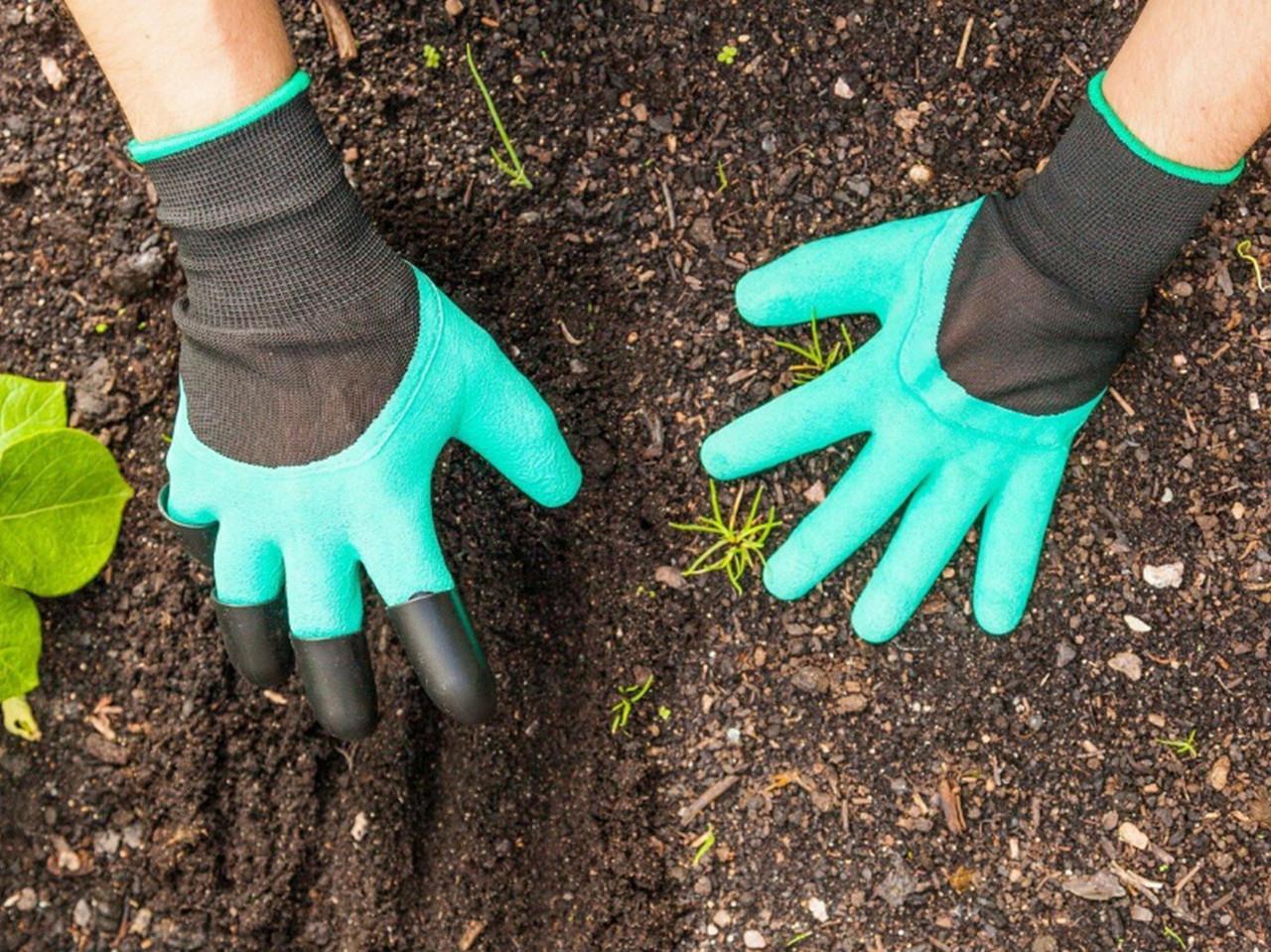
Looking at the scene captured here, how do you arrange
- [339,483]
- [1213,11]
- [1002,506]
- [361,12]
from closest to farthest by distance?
[1213,11] → [339,483] → [1002,506] → [361,12]

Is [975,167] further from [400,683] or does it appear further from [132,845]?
[132,845]

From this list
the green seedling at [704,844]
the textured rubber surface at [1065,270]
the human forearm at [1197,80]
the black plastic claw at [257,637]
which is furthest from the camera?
the green seedling at [704,844]

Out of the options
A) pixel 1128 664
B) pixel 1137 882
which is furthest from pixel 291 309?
pixel 1137 882

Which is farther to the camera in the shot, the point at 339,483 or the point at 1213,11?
the point at 339,483

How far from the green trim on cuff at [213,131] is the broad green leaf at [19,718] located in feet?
2.67

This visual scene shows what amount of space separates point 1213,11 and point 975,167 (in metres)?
0.36

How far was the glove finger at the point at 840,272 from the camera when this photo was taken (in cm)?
162

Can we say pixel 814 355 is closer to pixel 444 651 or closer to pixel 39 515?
pixel 444 651

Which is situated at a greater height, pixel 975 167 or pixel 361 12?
pixel 361 12

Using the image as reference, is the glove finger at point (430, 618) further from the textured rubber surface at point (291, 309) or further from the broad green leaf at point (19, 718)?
the broad green leaf at point (19, 718)

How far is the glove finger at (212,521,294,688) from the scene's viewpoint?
1.55m

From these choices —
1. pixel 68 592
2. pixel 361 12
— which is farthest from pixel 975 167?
pixel 68 592

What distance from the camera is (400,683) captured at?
1748 millimetres

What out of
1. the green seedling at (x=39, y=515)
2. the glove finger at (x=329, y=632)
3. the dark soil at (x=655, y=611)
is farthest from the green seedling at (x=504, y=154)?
the green seedling at (x=39, y=515)
